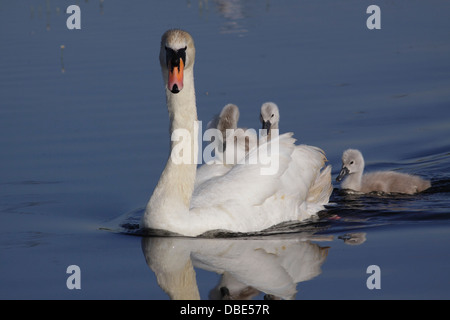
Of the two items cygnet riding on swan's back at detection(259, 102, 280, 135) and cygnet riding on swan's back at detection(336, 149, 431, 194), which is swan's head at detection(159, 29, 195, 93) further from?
cygnet riding on swan's back at detection(336, 149, 431, 194)

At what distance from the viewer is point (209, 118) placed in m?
12.4

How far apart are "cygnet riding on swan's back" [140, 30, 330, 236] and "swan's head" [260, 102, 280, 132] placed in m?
2.10

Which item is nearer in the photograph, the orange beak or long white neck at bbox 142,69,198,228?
the orange beak

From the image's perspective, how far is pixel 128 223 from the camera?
9.16m

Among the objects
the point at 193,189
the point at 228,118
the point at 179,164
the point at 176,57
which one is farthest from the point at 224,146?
the point at 176,57

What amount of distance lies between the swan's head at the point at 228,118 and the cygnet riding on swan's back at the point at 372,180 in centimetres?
143

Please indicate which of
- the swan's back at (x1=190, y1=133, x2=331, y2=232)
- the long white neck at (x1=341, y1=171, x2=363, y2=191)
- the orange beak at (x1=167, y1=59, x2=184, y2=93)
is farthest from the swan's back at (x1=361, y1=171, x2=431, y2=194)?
the orange beak at (x1=167, y1=59, x2=184, y2=93)

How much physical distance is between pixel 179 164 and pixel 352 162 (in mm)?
2947

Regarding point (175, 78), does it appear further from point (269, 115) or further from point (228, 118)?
point (269, 115)

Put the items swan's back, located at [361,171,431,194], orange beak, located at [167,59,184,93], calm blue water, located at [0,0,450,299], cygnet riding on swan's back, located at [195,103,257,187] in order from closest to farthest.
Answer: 1. calm blue water, located at [0,0,450,299]
2. orange beak, located at [167,59,184,93]
3. cygnet riding on swan's back, located at [195,103,257,187]
4. swan's back, located at [361,171,431,194]

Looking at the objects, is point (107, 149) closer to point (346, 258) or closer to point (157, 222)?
point (157, 222)

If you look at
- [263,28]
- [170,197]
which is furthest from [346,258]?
[263,28]

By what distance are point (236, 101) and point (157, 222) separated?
499 centimetres

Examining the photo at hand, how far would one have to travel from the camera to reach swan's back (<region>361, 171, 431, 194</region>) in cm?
1052
